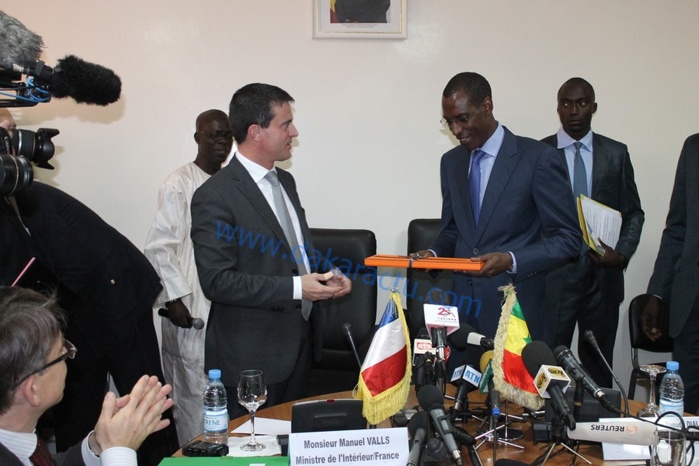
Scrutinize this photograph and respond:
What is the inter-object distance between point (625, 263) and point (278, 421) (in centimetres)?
224

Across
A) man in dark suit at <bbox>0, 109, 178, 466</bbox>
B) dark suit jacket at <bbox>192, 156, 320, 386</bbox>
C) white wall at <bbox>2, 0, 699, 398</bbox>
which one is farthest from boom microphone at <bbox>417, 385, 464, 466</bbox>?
white wall at <bbox>2, 0, 699, 398</bbox>

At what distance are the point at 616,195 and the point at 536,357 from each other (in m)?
2.10

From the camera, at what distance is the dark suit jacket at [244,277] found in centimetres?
266

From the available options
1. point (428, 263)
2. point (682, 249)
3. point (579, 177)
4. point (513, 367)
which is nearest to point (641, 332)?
point (682, 249)

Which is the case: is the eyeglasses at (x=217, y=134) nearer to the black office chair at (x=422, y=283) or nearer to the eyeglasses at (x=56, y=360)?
the black office chair at (x=422, y=283)

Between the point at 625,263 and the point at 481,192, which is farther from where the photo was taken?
the point at 625,263

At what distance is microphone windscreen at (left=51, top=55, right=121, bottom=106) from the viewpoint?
197 centimetres

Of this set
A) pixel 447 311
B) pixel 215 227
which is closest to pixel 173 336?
pixel 215 227

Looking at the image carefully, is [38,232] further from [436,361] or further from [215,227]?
[436,361]

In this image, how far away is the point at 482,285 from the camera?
2969mm

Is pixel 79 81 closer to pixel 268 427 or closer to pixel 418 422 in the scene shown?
pixel 268 427

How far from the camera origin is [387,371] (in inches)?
Result: 81.7

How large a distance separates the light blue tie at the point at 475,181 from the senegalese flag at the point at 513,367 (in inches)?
35.9

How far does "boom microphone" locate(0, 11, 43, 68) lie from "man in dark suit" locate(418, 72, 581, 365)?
170cm
